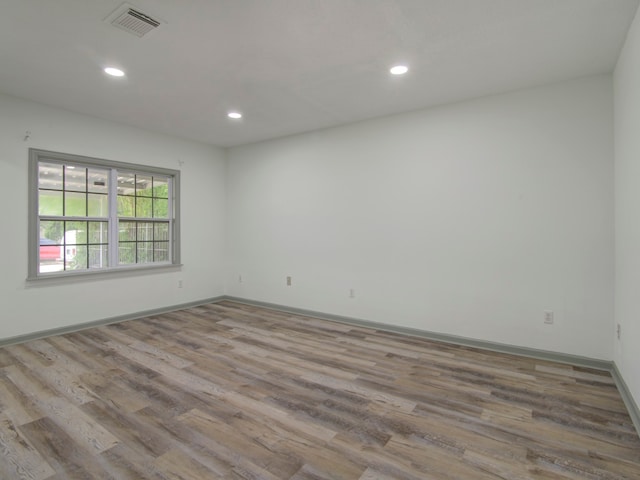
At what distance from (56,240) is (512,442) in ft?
16.7

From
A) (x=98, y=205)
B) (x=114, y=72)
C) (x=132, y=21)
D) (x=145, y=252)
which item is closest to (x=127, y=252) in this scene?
(x=145, y=252)

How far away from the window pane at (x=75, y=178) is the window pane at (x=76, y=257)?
746 mm

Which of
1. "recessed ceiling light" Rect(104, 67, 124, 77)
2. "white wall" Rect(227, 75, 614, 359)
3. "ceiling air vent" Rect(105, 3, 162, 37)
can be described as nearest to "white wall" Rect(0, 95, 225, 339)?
"white wall" Rect(227, 75, 614, 359)

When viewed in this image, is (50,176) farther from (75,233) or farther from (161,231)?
(161,231)

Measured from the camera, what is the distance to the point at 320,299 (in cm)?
503

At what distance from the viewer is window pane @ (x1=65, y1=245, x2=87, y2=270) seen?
14.5ft

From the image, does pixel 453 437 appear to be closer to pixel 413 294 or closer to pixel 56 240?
pixel 413 294

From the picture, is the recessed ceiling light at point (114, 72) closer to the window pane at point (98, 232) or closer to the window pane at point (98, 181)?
the window pane at point (98, 181)

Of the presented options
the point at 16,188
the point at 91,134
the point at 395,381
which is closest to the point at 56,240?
the point at 16,188

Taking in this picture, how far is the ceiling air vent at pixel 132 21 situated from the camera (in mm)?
2262

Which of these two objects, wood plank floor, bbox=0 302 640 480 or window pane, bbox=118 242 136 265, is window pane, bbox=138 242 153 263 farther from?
wood plank floor, bbox=0 302 640 480

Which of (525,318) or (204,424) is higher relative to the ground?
(525,318)

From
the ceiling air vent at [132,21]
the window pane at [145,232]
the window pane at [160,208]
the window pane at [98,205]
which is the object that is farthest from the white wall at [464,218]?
the ceiling air vent at [132,21]

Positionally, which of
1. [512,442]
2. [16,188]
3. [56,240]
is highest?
[16,188]
